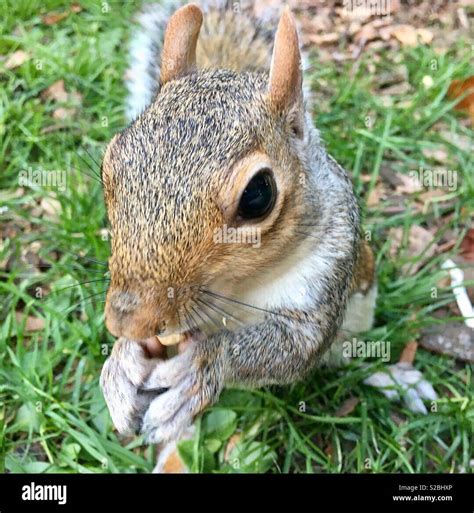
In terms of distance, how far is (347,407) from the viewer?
1.90 metres

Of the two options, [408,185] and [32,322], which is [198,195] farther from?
[408,185]

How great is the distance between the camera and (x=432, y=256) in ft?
7.15

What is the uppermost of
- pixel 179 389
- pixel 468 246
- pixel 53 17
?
pixel 53 17

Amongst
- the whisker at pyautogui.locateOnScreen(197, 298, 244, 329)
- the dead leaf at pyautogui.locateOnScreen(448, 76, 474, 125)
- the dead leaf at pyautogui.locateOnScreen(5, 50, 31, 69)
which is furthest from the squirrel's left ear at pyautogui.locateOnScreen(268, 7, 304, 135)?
the dead leaf at pyautogui.locateOnScreen(5, 50, 31, 69)

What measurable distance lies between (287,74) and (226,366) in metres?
0.57

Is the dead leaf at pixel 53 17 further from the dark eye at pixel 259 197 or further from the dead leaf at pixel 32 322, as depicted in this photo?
the dark eye at pixel 259 197

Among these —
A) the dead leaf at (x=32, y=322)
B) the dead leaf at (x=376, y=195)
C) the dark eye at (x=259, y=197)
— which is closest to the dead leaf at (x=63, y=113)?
the dead leaf at (x=32, y=322)

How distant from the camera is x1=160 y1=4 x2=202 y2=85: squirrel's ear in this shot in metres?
1.42

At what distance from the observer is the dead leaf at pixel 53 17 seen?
2.70 m

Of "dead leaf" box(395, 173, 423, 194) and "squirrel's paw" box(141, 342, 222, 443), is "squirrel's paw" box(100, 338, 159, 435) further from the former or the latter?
"dead leaf" box(395, 173, 423, 194)

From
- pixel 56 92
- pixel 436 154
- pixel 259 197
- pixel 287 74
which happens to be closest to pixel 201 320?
pixel 259 197
